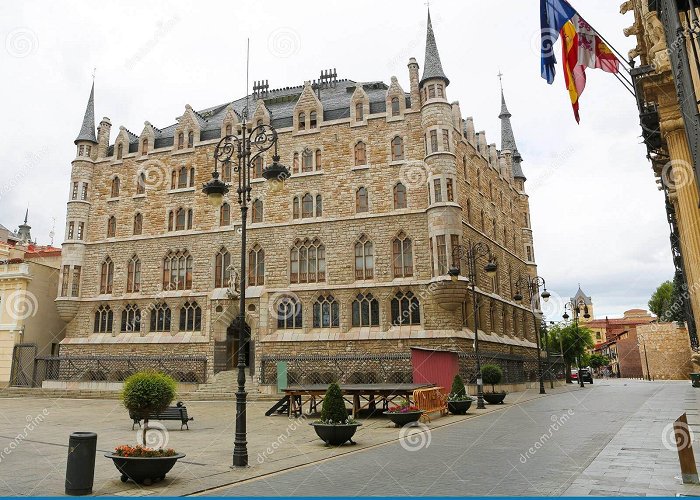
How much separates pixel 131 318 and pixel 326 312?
543 inches

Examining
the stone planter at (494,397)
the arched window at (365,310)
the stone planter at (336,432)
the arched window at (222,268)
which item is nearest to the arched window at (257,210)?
the arched window at (222,268)

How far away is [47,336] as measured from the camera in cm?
3644

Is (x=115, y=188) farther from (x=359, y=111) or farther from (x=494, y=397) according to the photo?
(x=494, y=397)

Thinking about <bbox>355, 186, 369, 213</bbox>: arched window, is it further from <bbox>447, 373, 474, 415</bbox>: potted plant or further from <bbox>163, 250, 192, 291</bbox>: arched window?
<bbox>447, 373, 474, 415</bbox>: potted plant

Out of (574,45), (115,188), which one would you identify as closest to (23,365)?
(115,188)

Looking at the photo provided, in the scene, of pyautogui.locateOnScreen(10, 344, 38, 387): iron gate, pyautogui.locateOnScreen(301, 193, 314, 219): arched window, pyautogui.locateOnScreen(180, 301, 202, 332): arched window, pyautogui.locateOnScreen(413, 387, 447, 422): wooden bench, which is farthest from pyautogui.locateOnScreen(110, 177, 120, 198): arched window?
pyautogui.locateOnScreen(413, 387, 447, 422): wooden bench

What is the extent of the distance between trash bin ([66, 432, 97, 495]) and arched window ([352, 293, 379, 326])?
2301 cm

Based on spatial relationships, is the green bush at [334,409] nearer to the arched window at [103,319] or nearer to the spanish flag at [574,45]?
the spanish flag at [574,45]

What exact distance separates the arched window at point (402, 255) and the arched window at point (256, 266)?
27.8ft

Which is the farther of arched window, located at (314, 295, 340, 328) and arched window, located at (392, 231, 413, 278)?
arched window, located at (314, 295, 340, 328)

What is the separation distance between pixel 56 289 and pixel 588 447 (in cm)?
3794

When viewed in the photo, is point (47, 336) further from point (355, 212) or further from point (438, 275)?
point (438, 275)

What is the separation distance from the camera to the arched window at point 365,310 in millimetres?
29906

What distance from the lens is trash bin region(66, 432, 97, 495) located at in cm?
728
